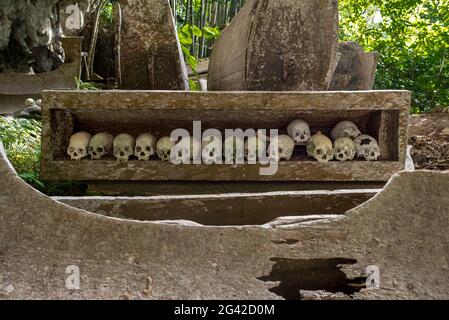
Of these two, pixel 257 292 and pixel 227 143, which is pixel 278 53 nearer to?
pixel 227 143

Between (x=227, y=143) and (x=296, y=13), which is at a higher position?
(x=296, y=13)

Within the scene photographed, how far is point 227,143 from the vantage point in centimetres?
243

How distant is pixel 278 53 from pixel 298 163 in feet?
2.55

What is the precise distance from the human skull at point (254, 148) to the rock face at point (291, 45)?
452 millimetres

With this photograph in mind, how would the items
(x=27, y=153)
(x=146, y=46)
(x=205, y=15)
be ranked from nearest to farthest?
(x=146, y=46)
(x=27, y=153)
(x=205, y=15)

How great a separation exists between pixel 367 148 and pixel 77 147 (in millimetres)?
1710

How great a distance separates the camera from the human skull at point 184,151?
241 centimetres

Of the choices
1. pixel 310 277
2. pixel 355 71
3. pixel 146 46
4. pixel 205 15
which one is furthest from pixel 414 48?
pixel 310 277

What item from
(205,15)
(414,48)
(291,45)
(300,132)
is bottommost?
(300,132)

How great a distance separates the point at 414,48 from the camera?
28.3 feet

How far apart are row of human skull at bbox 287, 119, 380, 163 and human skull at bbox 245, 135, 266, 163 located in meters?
0.20

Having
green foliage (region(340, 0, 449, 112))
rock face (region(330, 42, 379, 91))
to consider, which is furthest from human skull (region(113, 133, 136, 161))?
green foliage (region(340, 0, 449, 112))

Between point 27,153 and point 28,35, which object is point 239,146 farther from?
point 28,35
